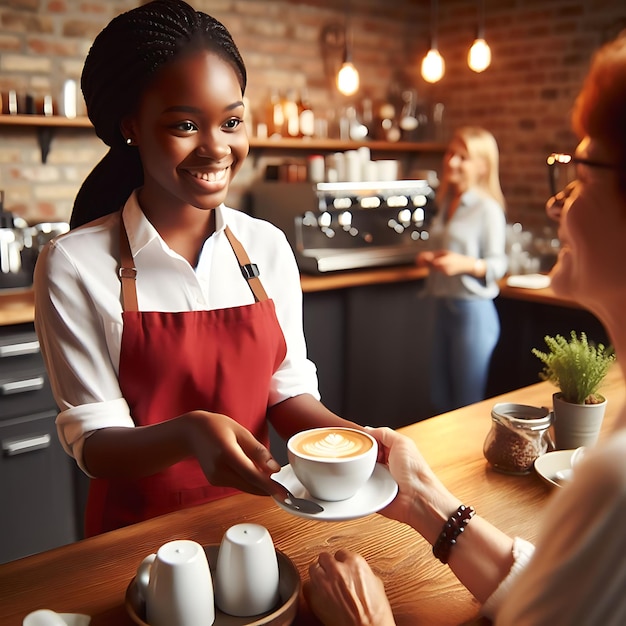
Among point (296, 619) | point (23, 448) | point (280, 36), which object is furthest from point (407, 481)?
point (280, 36)

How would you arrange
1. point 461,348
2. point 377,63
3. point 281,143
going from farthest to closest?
point 377,63, point 281,143, point 461,348

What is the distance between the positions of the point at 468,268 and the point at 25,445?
2081mm

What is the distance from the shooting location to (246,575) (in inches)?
34.9

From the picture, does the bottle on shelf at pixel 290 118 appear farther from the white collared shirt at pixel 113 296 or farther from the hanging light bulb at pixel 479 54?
the white collared shirt at pixel 113 296

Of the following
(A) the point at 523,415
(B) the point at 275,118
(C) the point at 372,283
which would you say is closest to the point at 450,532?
(A) the point at 523,415

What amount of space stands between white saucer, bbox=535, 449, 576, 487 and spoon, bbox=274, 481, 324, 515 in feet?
1.74

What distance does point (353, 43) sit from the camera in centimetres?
458

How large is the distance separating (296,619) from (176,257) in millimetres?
721

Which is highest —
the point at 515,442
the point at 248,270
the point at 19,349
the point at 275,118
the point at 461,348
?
the point at 275,118

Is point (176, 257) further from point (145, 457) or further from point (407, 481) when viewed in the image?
point (407, 481)

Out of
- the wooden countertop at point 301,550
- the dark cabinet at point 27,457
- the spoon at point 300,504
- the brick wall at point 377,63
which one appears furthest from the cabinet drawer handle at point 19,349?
the spoon at point 300,504

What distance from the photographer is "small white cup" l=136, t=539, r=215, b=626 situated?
84cm

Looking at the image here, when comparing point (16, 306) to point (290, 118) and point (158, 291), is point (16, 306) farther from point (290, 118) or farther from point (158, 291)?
point (290, 118)

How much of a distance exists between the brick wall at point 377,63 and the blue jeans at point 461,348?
1.24 meters
